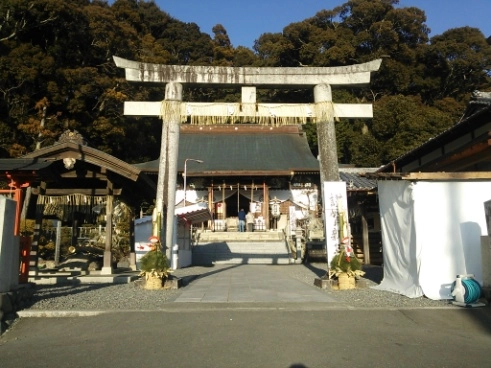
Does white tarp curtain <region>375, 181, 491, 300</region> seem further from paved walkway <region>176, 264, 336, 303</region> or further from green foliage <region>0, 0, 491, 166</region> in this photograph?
green foliage <region>0, 0, 491, 166</region>

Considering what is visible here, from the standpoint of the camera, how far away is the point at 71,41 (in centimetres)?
2912

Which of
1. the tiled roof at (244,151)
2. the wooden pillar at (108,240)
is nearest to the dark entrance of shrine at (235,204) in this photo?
the tiled roof at (244,151)

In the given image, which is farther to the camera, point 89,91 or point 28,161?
point 89,91

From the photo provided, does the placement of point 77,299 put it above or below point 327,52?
below

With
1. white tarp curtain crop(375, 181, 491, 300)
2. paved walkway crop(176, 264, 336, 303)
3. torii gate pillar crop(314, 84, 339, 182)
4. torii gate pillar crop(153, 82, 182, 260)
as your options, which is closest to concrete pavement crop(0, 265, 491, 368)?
paved walkway crop(176, 264, 336, 303)

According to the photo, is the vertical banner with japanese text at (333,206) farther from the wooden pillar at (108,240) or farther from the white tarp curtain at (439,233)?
the wooden pillar at (108,240)

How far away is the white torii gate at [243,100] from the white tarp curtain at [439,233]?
282 centimetres

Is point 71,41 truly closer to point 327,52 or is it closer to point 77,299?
point 327,52

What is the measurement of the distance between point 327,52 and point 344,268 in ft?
112

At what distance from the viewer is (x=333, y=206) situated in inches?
391

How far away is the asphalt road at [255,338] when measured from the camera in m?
4.41

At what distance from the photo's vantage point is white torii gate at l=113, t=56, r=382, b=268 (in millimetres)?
10523

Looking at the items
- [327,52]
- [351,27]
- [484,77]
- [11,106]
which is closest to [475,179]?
[11,106]

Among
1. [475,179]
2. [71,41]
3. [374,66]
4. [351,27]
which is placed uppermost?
[351,27]
